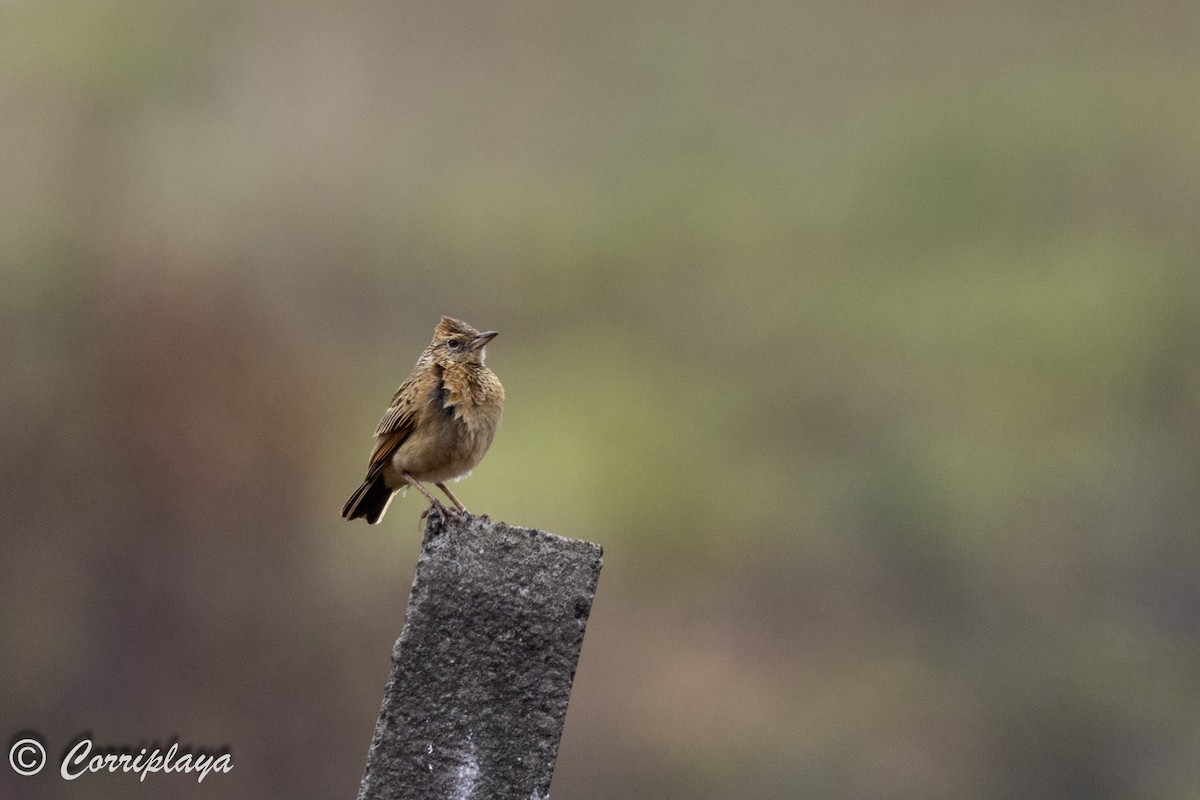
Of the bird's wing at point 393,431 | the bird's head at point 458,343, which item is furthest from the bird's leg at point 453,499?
the bird's head at point 458,343

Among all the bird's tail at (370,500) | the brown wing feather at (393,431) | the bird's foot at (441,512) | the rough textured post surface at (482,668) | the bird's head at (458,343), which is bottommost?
the rough textured post surface at (482,668)

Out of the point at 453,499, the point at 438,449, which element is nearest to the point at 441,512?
the point at 453,499

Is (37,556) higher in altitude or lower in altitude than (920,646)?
lower

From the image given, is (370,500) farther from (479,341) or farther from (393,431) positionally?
(479,341)

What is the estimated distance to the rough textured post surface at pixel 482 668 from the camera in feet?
21.1

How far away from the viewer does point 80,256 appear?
38.1 m

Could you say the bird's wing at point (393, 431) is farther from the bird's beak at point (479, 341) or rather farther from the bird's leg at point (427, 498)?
the bird's beak at point (479, 341)

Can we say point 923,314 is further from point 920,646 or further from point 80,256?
→ point 80,256

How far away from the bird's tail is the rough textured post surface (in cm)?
240

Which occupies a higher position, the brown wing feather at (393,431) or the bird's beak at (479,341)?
the bird's beak at (479,341)

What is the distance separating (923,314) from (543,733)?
44103 millimetres

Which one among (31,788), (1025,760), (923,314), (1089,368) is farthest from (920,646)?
(31,788)

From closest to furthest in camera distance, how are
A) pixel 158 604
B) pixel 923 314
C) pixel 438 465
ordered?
1. pixel 438 465
2. pixel 158 604
3. pixel 923 314

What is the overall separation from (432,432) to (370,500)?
560 mm
